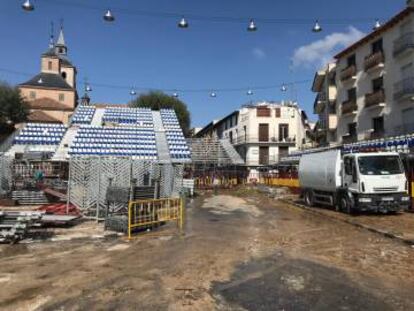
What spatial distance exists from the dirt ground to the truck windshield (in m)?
5.24

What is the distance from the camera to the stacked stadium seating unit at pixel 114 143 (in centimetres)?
3152

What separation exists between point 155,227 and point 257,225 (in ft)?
13.3

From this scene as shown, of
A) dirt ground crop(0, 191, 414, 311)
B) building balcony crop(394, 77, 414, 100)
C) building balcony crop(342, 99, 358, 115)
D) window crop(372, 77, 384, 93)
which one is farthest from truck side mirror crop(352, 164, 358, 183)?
building balcony crop(342, 99, 358, 115)

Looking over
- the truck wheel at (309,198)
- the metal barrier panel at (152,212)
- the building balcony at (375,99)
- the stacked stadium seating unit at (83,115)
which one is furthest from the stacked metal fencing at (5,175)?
the building balcony at (375,99)

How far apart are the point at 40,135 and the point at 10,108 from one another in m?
25.7

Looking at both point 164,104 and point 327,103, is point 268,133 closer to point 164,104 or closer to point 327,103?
point 164,104

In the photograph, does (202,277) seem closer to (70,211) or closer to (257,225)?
(257,225)

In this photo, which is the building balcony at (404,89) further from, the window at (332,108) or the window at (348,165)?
the window at (348,165)

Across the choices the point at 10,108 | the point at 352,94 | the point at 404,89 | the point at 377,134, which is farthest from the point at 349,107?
the point at 10,108

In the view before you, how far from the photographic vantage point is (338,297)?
683 centimetres

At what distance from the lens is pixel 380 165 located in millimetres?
18562

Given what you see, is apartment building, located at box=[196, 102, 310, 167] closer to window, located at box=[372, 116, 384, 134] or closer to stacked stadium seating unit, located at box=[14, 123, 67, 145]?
window, located at box=[372, 116, 384, 134]

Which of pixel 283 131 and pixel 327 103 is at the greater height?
pixel 327 103

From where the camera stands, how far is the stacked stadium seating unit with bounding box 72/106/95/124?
139 ft
